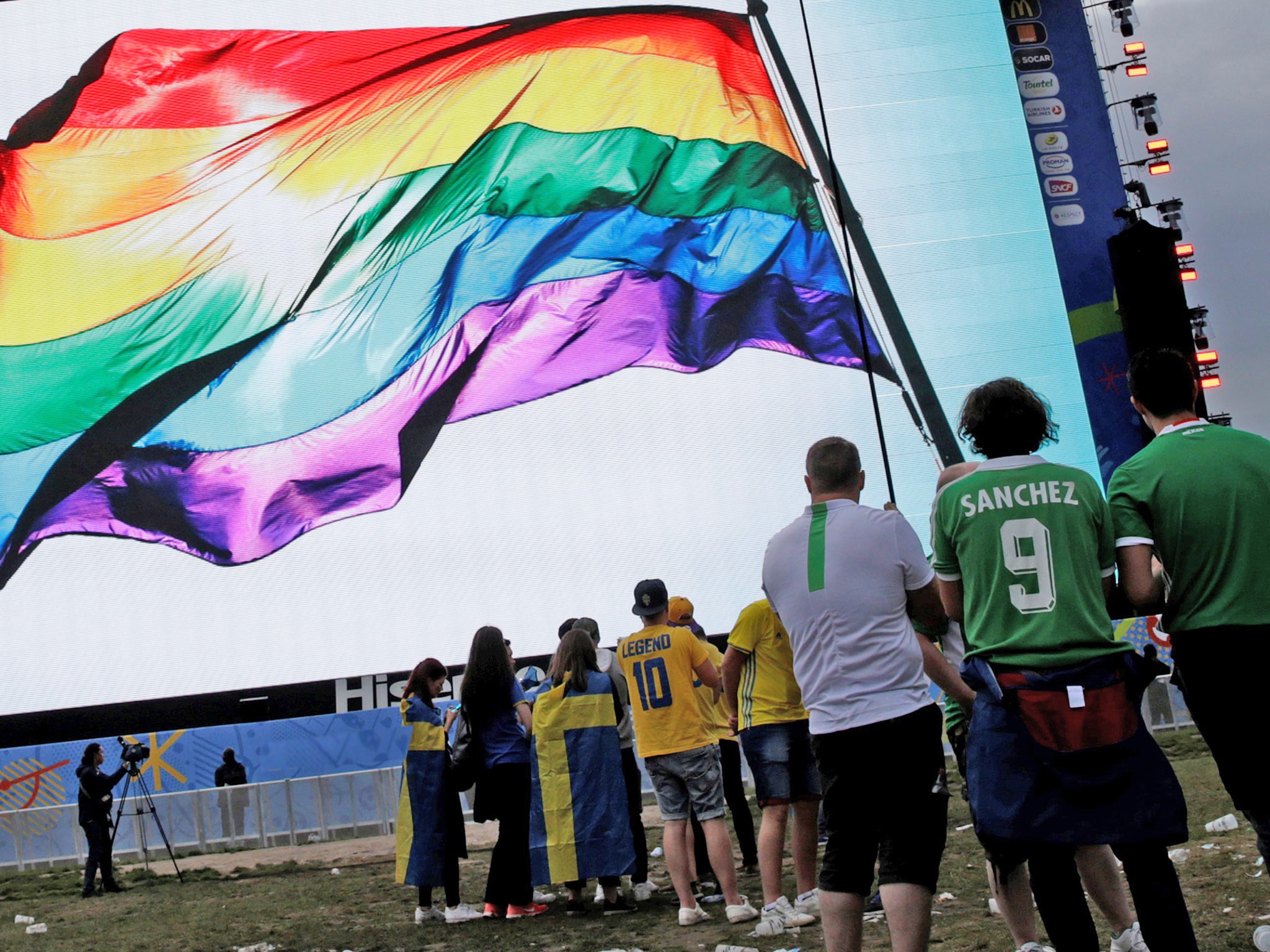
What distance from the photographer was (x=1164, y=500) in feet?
7.47

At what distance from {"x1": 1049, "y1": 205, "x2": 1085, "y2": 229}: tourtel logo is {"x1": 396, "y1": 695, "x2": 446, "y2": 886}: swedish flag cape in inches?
401

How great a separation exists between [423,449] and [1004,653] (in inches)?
346

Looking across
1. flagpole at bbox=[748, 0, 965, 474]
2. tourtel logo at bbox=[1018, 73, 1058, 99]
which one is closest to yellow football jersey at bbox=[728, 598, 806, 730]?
flagpole at bbox=[748, 0, 965, 474]

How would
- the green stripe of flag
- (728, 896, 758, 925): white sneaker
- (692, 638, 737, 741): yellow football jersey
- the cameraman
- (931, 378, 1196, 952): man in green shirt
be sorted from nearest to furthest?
(931, 378, 1196, 952): man in green shirt < the green stripe of flag < (728, 896, 758, 925): white sneaker < (692, 638, 737, 741): yellow football jersey < the cameraman

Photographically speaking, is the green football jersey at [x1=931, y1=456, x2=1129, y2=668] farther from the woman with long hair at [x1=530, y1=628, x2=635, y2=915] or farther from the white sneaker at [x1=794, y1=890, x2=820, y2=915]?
the woman with long hair at [x1=530, y1=628, x2=635, y2=915]

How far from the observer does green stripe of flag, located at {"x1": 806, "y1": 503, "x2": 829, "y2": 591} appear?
8.52 feet

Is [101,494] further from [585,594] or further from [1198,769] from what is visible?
[1198,769]

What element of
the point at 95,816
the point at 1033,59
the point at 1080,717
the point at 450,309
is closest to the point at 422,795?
the point at 95,816

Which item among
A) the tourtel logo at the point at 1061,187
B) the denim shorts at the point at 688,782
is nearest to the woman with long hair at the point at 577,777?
the denim shorts at the point at 688,782

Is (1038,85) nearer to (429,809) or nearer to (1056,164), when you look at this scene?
(1056,164)

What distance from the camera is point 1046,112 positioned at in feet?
43.0

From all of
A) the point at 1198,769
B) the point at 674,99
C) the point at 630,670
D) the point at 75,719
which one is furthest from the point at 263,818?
the point at 674,99

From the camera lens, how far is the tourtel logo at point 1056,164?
12922 millimetres

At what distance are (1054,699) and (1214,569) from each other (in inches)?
20.5
